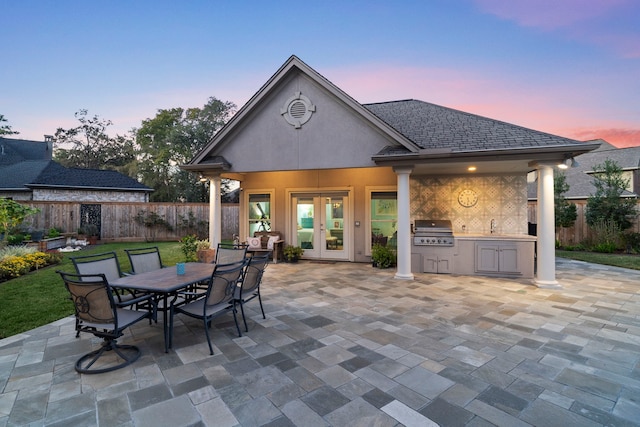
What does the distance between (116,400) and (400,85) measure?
1310 cm

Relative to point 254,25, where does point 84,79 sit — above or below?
below

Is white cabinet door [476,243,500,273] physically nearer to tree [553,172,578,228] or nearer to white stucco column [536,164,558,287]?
white stucco column [536,164,558,287]

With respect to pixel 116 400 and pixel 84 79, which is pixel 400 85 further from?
pixel 116 400

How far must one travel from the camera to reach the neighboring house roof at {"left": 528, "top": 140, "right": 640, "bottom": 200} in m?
15.4

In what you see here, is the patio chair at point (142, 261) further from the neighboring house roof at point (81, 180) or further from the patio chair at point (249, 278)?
the neighboring house roof at point (81, 180)

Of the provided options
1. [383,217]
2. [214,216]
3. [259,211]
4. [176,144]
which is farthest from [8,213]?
[176,144]

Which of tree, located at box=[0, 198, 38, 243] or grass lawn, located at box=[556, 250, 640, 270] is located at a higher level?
tree, located at box=[0, 198, 38, 243]

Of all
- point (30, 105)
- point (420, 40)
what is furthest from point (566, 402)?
point (30, 105)

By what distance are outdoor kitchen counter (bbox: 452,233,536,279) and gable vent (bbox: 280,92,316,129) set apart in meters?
4.80

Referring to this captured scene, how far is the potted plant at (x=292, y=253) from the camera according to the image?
9.16 m

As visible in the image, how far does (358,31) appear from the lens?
916cm

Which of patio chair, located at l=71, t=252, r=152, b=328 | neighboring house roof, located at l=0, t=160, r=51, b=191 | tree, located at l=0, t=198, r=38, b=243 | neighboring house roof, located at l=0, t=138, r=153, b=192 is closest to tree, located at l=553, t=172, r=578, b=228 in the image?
patio chair, located at l=71, t=252, r=152, b=328

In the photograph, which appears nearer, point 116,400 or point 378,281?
point 116,400

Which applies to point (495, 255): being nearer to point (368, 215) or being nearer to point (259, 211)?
point (368, 215)
